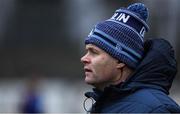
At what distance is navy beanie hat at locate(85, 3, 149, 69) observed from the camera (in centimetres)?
525

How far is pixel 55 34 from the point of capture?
70.4 feet

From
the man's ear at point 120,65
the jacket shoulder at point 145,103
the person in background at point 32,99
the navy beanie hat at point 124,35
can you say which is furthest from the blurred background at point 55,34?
the jacket shoulder at point 145,103

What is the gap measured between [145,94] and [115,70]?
0.24 meters

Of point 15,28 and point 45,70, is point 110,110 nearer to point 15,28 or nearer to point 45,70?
point 45,70

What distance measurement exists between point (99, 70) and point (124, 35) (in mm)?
301

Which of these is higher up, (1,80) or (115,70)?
(115,70)

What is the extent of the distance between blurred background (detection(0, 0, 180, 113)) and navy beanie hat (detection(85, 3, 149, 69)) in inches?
472

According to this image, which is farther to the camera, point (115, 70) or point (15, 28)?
point (15, 28)

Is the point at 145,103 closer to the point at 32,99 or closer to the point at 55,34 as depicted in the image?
the point at 32,99

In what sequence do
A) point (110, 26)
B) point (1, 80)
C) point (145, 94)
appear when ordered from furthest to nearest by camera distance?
point (1, 80) < point (110, 26) < point (145, 94)

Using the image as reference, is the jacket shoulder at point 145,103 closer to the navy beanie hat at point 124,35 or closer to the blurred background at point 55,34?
the navy beanie hat at point 124,35

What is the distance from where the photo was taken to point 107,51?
17.2ft

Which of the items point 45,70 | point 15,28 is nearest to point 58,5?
point 15,28

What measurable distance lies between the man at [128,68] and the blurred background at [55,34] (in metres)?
12.0
